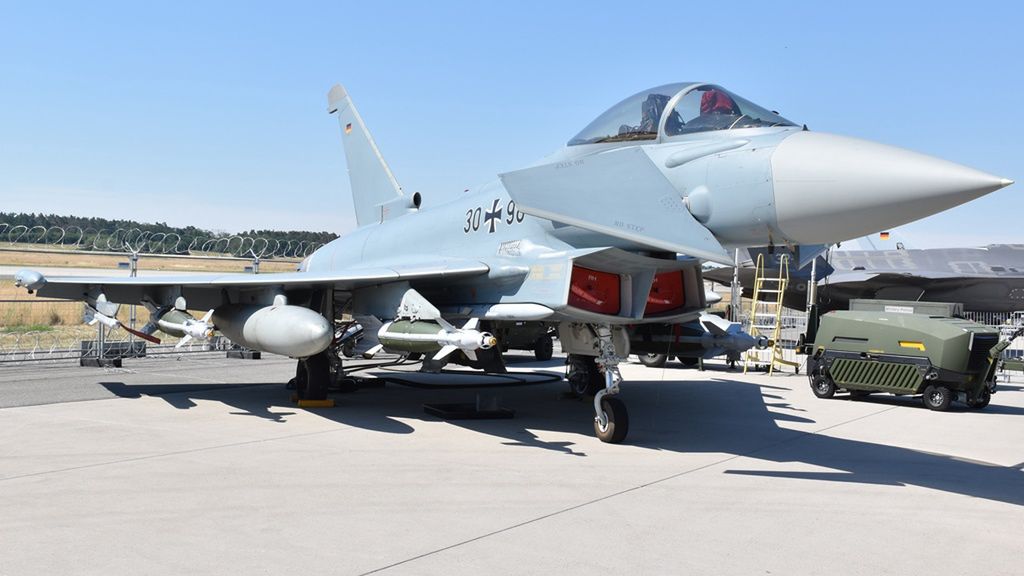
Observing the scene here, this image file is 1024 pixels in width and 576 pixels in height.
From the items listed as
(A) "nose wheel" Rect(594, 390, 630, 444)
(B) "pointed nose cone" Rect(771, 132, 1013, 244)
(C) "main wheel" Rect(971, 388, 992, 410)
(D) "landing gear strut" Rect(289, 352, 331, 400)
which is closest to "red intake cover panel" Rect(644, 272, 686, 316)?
(A) "nose wheel" Rect(594, 390, 630, 444)

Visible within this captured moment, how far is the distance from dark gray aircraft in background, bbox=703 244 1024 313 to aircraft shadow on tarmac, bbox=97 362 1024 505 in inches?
346

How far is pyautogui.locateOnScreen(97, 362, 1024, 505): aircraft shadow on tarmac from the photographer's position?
21.7 ft

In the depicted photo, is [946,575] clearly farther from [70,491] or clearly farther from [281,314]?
[281,314]

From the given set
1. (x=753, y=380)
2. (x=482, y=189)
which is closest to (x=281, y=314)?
(x=482, y=189)

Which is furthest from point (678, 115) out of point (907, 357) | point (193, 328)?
point (907, 357)

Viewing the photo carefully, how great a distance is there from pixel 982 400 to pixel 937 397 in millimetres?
927

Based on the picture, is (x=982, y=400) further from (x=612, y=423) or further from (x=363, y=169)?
(x=363, y=169)

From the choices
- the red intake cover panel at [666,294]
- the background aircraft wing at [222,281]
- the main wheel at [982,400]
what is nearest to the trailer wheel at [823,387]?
the main wheel at [982,400]

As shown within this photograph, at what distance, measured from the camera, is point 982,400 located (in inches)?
451

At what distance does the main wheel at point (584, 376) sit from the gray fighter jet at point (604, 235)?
151 cm

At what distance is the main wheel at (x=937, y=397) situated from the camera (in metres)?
11.0

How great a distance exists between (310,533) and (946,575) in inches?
132

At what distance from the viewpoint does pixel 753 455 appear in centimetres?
730

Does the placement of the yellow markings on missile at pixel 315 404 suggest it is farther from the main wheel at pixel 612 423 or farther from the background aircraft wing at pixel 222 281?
the main wheel at pixel 612 423
